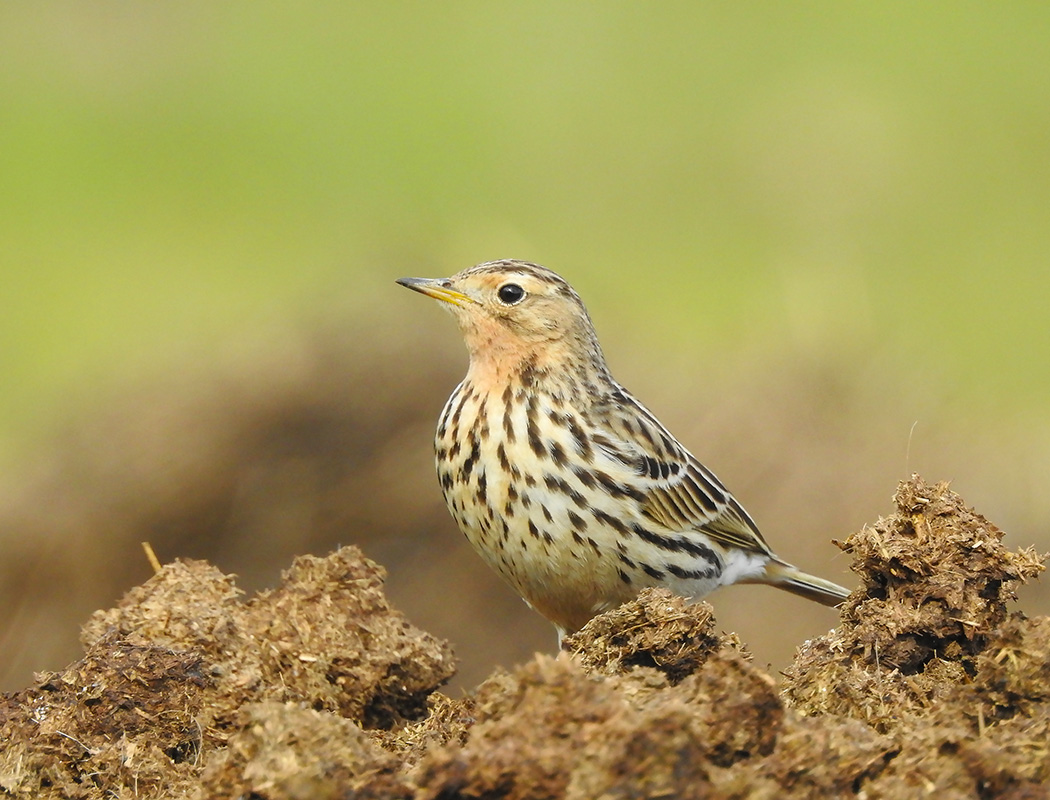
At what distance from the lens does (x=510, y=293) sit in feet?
21.4

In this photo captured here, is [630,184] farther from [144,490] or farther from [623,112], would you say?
[144,490]

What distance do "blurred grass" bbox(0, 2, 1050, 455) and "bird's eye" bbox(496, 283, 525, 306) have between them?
6060 millimetres

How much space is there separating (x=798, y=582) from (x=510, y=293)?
6.48 ft

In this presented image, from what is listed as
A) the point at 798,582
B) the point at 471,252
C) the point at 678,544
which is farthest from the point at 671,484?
the point at 471,252

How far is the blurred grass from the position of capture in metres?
15.7

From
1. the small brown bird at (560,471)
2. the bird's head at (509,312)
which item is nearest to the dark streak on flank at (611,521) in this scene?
the small brown bird at (560,471)

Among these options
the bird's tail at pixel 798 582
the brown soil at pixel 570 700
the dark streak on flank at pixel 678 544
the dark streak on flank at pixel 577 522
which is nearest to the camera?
the brown soil at pixel 570 700

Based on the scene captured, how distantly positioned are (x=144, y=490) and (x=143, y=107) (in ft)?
39.6

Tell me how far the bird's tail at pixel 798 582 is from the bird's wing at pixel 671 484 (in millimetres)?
210

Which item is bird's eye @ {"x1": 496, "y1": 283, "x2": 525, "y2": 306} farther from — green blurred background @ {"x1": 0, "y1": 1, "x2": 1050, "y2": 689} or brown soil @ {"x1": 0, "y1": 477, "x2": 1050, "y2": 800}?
green blurred background @ {"x1": 0, "y1": 1, "x2": 1050, "y2": 689}

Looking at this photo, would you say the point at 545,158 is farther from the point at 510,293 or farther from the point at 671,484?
the point at 671,484

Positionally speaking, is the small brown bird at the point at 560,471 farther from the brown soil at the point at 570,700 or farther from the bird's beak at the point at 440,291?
the brown soil at the point at 570,700

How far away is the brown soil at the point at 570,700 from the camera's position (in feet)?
11.3

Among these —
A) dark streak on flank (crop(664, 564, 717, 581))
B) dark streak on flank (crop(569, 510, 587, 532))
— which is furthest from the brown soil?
dark streak on flank (crop(664, 564, 717, 581))
